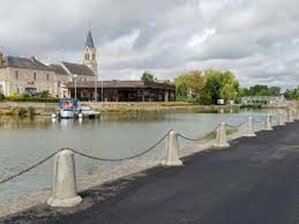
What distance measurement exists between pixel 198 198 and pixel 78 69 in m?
167

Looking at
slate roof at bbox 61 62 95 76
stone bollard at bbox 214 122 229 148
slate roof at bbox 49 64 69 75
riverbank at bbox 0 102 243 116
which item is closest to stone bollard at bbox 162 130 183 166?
stone bollard at bbox 214 122 229 148

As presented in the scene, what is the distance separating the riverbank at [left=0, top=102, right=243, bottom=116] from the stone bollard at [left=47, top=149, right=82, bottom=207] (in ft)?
310

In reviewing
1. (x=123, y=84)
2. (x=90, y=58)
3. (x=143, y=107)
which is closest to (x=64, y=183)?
(x=143, y=107)

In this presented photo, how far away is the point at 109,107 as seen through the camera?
412 ft

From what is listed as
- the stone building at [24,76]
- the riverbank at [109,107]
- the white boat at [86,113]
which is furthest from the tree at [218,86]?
the white boat at [86,113]

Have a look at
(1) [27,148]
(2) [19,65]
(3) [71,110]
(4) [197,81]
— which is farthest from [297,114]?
(4) [197,81]

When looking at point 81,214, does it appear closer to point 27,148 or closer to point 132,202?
point 132,202

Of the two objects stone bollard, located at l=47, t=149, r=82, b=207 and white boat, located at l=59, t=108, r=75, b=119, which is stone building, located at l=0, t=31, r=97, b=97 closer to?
white boat, located at l=59, t=108, r=75, b=119

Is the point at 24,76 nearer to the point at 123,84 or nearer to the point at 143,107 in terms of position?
the point at 123,84

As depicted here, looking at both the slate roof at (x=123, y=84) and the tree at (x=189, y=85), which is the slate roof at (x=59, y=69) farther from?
the tree at (x=189, y=85)

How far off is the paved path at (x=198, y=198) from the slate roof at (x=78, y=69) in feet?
508

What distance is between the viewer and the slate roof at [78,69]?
16862 centimetres

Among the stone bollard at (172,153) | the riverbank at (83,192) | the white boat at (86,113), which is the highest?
the stone bollard at (172,153)

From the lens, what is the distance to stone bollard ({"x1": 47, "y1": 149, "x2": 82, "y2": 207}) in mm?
10273
